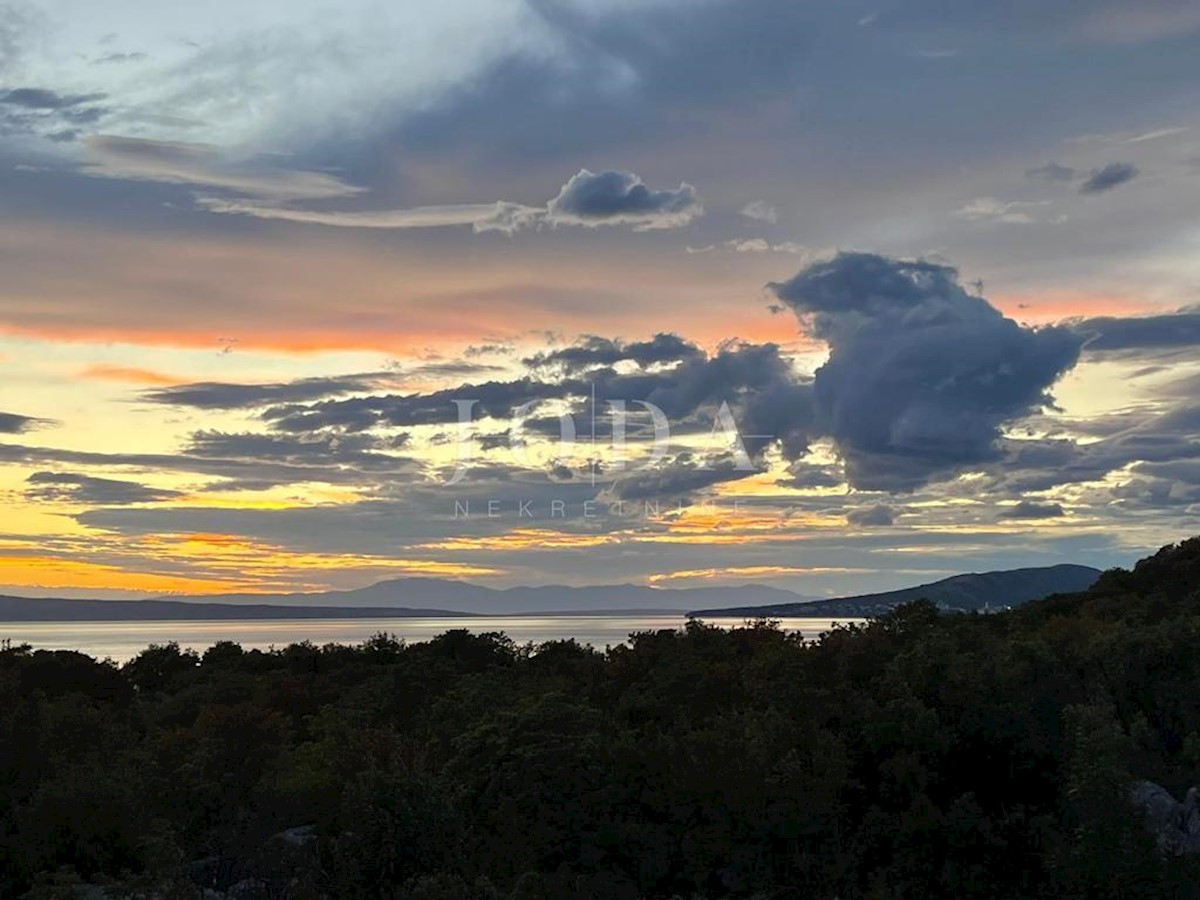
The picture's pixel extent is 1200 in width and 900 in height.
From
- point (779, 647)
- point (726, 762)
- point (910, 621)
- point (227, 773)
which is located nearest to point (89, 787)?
point (227, 773)

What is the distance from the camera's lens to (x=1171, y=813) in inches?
1634

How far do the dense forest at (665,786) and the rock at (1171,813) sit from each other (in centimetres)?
88

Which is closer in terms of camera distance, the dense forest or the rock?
the dense forest

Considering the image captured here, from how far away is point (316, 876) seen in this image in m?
26.8

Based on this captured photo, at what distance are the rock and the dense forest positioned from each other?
0.88 m

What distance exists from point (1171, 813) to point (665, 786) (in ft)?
56.2

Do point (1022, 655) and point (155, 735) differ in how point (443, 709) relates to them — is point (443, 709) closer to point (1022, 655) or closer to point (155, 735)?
point (155, 735)

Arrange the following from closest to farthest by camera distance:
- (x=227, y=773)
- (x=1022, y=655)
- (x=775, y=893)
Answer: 1. (x=775, y=893)
2. (x=227, y=773)
3. (x=1022, y=655)

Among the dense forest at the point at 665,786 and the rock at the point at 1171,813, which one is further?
the rock at the point at 1171,813

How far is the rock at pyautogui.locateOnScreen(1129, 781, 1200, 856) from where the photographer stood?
125ft

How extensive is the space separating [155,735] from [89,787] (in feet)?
61.8

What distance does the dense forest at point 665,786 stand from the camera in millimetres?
30375

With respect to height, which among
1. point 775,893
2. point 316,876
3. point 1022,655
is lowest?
point 775,893

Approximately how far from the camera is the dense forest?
30.4 m
